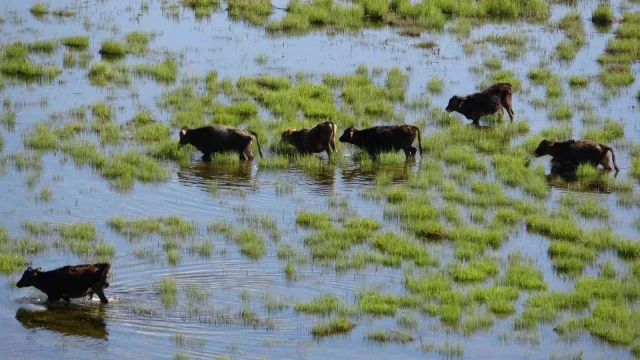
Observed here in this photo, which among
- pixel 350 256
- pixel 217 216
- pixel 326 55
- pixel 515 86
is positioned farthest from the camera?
pixel 326 55

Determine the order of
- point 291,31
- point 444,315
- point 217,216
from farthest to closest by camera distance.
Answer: point 291,31 → point 217,216 → point 444,315

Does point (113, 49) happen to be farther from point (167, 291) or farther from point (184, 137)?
point (167, 291)

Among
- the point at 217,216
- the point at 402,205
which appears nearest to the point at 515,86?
the point at 402,205

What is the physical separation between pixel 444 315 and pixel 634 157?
8.14m

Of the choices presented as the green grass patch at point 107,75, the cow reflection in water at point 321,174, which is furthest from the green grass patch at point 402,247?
the green grass patch at point 107,75

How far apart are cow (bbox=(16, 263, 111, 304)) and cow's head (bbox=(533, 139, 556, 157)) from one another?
8.82 m

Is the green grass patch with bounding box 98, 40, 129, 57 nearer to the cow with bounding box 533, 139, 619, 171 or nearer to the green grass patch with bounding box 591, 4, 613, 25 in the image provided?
the cow with bounding box 533, 139, 619, 171

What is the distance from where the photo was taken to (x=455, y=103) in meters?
22.5

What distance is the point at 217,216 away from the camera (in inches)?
671

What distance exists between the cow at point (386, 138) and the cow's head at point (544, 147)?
77.8 inches

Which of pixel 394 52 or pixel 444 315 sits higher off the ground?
pixel 394 52

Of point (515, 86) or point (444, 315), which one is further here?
point (515, 86)

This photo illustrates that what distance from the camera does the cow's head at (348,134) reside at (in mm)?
20516

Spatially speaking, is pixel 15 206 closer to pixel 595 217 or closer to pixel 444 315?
pixel 444 315
